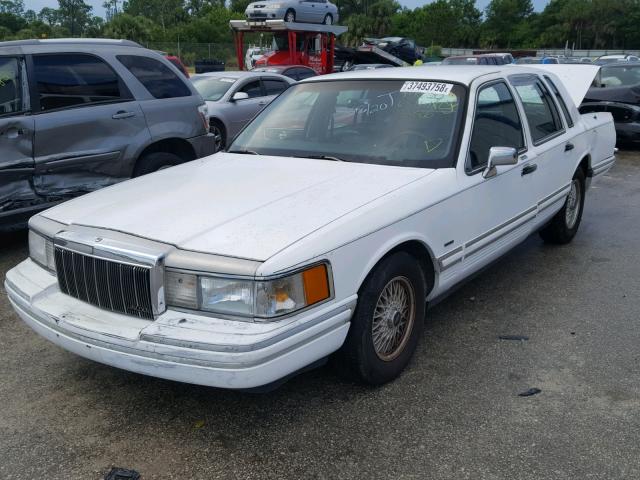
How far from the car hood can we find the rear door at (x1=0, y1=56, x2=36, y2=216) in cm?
196

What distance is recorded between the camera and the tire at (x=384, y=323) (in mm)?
3113

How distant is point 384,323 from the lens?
3346mm

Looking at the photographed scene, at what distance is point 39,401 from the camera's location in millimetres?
3346

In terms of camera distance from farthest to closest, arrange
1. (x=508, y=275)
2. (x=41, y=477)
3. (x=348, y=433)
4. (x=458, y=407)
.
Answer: (x=508, y=275) → (x=458, y=407) → (x=348, y=433) → (x=41, y=477)

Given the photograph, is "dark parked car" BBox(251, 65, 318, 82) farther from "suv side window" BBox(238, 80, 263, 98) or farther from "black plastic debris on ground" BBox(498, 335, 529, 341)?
"black plastic debris on ground" BBox(498, 335, 529, 341)

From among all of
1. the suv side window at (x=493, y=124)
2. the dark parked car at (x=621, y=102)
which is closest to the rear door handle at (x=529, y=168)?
the suv side window at (x=493, y=124)

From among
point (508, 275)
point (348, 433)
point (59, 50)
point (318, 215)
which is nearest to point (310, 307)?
point (318, 215)

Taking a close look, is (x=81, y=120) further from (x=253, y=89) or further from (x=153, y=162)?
(x=253, y=89)

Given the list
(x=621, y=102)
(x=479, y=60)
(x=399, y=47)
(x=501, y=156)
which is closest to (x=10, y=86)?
(x=501, y=156)

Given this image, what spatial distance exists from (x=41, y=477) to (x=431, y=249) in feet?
7.21

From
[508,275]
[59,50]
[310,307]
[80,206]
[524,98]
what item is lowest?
[508,275]

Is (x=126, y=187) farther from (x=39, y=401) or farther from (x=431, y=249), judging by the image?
(x=431, y=249)

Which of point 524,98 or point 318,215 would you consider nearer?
point 318,215

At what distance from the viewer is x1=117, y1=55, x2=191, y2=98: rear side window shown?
633cm
